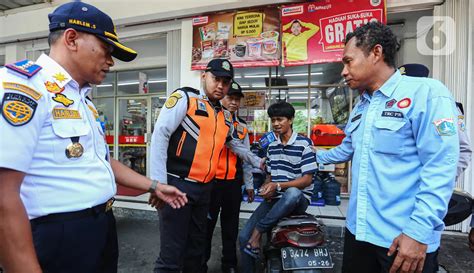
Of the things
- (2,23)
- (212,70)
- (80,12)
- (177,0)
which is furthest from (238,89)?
(2,23)

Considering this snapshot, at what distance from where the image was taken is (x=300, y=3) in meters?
4.97

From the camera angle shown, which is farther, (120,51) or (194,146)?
(194,146)

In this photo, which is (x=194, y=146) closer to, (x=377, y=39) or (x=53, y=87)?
(x=53, y=87)

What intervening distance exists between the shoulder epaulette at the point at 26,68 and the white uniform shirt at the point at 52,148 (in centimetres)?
2

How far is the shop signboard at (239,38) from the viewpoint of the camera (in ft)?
16.9

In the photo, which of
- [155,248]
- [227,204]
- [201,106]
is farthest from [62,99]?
[155,248]

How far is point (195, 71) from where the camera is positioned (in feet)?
18.5

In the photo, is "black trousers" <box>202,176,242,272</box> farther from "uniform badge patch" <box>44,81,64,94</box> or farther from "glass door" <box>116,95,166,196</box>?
"glass door" <box>116,95,166,196</box>

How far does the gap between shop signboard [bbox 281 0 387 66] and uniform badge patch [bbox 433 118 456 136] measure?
12.7 feet

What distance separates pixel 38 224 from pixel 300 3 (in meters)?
5.20

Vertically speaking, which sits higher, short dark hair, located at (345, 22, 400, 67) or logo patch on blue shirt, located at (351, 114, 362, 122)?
short dark hair, located at (345, 22, 400, 67)

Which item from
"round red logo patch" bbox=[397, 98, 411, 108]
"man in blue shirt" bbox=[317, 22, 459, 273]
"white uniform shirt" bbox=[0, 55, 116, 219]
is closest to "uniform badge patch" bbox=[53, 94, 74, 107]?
"white uniform shirt" bbox=[0, 55, 116, 219]

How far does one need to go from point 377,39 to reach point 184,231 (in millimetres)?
1880

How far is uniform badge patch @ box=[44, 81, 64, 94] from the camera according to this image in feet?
3.42
